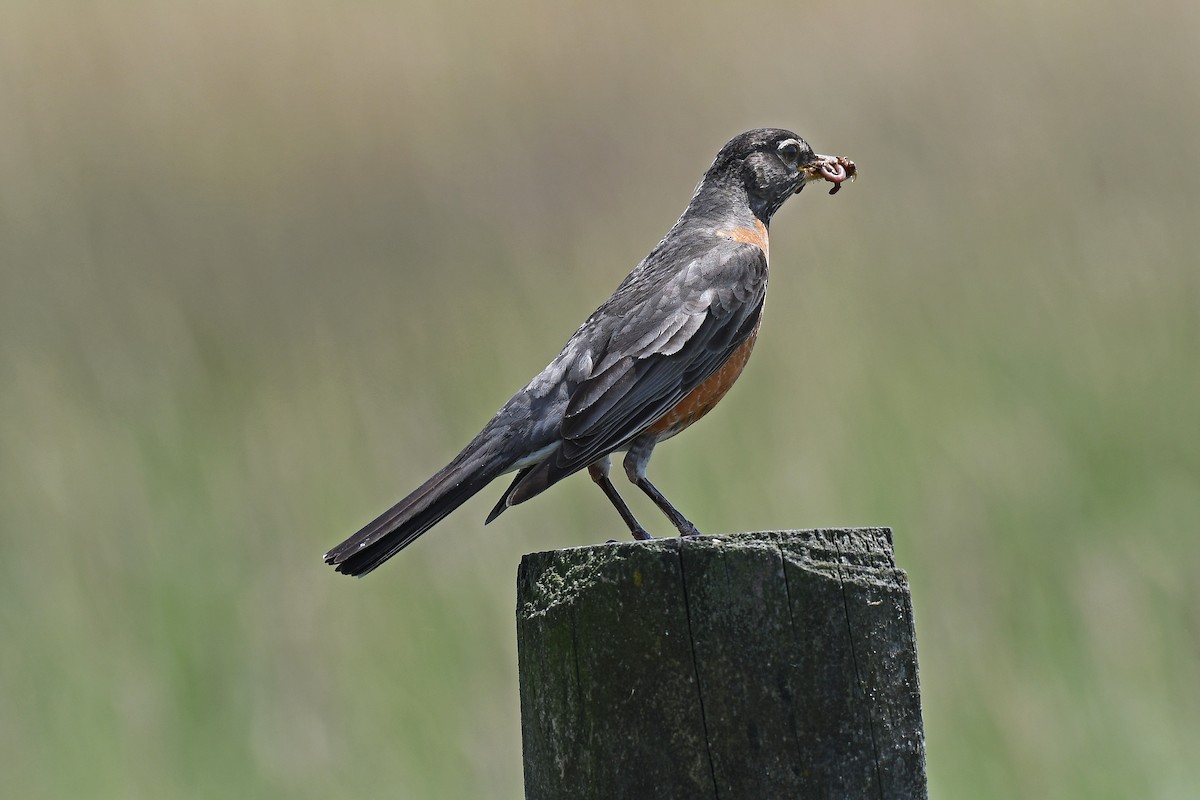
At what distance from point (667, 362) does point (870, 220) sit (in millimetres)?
2899

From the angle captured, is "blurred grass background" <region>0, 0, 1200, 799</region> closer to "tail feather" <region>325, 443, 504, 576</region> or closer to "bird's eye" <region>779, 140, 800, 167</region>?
"bird's eye" <region>779, 140, 800, 167</region>

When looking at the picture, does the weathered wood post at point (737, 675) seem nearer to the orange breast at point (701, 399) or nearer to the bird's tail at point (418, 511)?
the bird's tail at point (418, 511)

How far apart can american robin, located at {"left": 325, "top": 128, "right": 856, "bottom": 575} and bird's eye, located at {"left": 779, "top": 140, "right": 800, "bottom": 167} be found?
43cm

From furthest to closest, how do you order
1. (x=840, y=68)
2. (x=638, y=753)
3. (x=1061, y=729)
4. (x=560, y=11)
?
(x=560, y=11) < (x=840, y=68) < (x=1061, y=729) < (x=638, y=753)

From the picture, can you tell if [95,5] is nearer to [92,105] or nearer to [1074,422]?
[92,105]

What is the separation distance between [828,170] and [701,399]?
142cm

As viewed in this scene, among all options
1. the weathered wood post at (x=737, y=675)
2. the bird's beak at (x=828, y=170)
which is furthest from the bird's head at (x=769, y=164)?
the weathered wood post at (x=737, y=675)

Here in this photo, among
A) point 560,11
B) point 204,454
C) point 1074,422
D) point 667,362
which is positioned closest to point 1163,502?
point 1074,422

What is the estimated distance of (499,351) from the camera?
620 cm

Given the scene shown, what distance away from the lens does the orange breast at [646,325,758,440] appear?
169 inches

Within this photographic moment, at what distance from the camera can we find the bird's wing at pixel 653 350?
4.01 m

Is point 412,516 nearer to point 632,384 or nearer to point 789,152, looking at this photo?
point 632,384

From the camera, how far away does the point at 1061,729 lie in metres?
4.75

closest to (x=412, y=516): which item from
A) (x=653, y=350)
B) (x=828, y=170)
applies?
(x=653, y=350)
